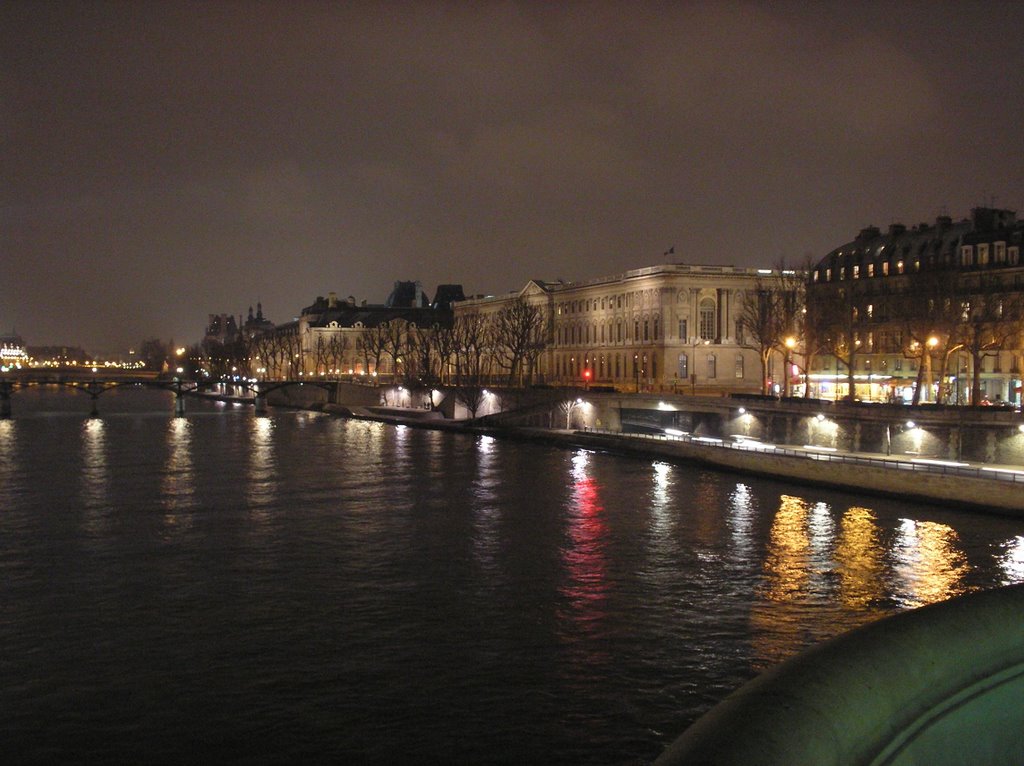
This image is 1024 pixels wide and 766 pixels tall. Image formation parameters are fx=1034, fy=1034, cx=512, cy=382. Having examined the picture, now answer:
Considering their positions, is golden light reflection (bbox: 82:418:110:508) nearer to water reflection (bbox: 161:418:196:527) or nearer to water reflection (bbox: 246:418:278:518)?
water reflection (bbox: 161:418:196:527)

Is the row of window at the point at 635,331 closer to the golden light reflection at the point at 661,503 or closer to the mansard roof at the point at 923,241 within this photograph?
the mansard roof at the point at 923,241

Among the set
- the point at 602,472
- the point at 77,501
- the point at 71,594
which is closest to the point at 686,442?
the point at 602,472

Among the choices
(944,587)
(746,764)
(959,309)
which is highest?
(959,309)

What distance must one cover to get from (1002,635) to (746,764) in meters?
1.51

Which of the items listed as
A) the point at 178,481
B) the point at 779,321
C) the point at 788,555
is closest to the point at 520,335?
the point at 779,321

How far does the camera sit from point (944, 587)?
2330 cm

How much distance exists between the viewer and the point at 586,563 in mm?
26031

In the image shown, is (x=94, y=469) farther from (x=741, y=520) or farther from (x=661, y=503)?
(x=741, y=520)

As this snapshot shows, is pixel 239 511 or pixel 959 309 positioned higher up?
pixel 959 309

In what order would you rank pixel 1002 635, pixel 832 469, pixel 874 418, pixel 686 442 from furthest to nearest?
pixel 686 442 < pixel 874 418 < pixel 832 469 < pixel 1002 635

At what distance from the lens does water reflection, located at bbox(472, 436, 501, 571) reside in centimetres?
2742

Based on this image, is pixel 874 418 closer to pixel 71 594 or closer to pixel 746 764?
pixel 71 594

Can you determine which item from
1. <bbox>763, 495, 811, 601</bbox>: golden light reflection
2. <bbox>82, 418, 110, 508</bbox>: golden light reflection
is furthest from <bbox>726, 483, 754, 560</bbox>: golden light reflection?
<bbox>82, 418, 110, 508</bbox>: golden light reflection

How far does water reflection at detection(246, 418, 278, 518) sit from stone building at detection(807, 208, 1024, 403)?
1216 inches
